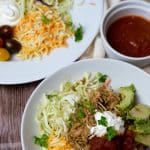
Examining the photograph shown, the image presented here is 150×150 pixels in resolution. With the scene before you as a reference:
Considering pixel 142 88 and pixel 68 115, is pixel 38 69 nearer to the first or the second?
pixel 68 115

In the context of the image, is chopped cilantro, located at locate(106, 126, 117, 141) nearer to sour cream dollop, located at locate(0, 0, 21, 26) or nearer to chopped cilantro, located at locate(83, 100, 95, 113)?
chopped cilantro, located at locate(83, 100, 95, 113)

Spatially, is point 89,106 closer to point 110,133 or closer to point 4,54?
point 110,133

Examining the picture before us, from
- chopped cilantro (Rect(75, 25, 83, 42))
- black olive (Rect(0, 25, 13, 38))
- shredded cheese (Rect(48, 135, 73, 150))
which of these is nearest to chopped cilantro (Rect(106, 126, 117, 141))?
shredded cheese (Rect(48, 135, 73, 150))

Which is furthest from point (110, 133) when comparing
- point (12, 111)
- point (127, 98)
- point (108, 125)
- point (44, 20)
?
point (44, 20)

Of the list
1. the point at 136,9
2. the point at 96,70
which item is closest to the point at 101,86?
the point at 96,70

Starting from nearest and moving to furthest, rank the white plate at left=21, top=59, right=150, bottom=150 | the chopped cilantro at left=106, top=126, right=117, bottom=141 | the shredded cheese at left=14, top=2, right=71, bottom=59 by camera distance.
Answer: the chopped cilantro at left=106, top=126, right=117, bottom=141
the white plate at left=21, top=59, right=150, bottom=150
the shredded cheese at left=14, top=2, right=71, bottom=59

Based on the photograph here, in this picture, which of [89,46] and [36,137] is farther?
[89,46]

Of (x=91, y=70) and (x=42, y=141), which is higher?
(x=91, y=70)
